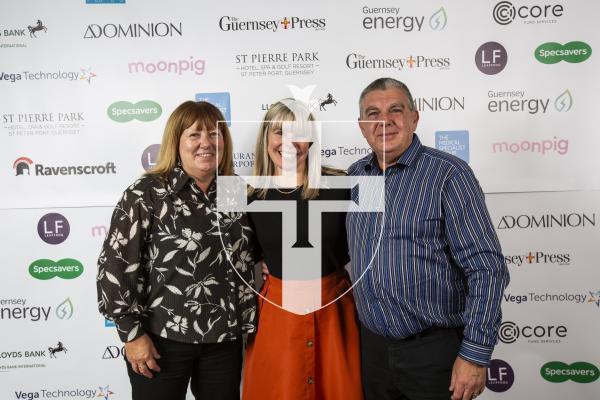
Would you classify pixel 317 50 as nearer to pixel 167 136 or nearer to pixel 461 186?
pixel 167 136

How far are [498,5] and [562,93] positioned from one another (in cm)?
43

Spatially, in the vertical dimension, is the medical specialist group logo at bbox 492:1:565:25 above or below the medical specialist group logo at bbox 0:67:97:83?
above

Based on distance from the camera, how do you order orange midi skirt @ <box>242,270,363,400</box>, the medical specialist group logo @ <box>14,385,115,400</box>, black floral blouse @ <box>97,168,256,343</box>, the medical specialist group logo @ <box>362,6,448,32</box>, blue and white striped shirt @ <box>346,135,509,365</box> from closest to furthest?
blue and white striped shirt @ <box>346,135,509,365</box> < black floral blouse @ <box>97,168,256,343</box> < orange midi skirt @ <box>242,270,363,400</box> < the medical specialist group logo @ <box>362,6,448,32</box> < the medical specialist group logo @ <box>14,385,115,400</box>

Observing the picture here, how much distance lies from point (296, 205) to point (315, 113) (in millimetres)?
577

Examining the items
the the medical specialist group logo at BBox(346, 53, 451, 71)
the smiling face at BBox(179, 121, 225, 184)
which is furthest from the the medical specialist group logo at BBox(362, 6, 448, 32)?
the smiling face at BBox(179, 121, 225, 184)

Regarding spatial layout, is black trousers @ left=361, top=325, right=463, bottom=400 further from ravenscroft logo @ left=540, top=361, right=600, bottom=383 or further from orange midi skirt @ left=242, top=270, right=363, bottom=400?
ravenscroft logo @ left=540, top=361, right=600, bottom=383

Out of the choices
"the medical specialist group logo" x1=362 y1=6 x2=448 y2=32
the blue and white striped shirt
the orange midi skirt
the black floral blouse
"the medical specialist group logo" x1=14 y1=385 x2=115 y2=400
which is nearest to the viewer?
the blue and white striped shirt

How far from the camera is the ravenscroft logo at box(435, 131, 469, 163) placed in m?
1.82

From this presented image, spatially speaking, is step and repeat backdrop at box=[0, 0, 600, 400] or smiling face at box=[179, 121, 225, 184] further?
step and repeat backdrop at box=[0, 0, 600, 400]

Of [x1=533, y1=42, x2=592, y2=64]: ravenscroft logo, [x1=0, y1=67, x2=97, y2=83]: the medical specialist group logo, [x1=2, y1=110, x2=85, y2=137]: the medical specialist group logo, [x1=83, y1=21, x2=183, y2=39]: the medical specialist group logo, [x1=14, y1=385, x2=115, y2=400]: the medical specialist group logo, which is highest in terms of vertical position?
[x1=83, y1=21, x2=183, y2=39]: the medical specialist group logo

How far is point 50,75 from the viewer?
184 cm

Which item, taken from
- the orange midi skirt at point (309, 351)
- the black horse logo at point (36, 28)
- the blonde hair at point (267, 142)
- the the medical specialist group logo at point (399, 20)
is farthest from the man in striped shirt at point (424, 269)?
the black horse logo at point (36, 28)

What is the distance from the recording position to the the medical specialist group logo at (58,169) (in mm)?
1843

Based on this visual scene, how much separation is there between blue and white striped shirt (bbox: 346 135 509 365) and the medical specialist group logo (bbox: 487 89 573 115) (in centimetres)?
77
